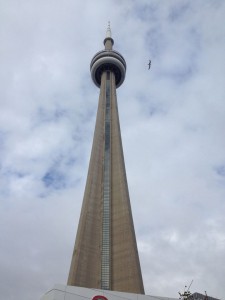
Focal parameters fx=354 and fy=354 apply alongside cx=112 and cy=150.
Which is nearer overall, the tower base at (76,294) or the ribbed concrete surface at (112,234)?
the tower base at (76,294)

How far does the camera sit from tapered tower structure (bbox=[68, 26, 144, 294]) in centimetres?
4028

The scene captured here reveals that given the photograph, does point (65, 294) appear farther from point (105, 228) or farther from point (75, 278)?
point (105, 228)

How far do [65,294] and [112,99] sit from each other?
137ft

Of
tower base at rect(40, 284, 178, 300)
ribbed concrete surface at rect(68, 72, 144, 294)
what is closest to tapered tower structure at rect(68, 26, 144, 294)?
ribbed concrete surface at rect(68, 72, 144, 294)

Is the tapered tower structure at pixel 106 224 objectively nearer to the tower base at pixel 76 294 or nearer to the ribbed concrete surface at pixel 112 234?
the ribbed concrete surface at pixel 112 234

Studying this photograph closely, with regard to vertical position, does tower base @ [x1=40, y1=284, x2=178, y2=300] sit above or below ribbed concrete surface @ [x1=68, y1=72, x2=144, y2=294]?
below

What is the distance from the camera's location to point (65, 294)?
77.4 feet

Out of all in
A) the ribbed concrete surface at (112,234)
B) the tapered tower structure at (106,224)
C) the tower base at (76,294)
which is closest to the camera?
the tower base at (76,294)

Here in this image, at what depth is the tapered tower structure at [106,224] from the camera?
40281mm

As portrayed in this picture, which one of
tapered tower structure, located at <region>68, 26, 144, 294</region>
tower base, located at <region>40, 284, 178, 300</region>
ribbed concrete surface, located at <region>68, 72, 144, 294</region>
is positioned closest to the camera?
tower base, located at <region>40, 284, 178, 300</region>

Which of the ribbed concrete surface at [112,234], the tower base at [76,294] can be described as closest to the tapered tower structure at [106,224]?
the ribbed concrete surface at [112,234]

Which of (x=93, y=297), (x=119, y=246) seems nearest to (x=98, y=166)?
(x=119, y=246)

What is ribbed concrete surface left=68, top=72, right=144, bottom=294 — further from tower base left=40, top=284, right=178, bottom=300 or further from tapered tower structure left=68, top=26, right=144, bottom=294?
tower base left=40, top=284, right=178, bottom=300

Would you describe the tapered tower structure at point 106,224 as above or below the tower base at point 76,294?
above
